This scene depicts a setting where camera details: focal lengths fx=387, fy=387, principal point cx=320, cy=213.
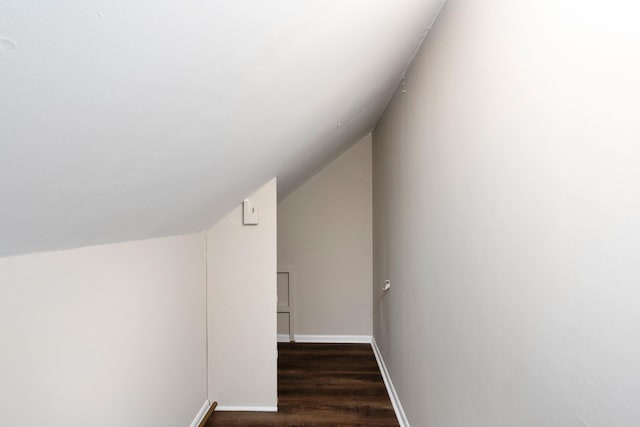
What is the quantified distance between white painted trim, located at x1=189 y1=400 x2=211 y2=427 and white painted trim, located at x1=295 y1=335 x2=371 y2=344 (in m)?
1.59

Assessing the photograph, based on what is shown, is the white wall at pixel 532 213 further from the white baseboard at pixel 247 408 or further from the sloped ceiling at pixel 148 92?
the white baseboard at pixel 247 408

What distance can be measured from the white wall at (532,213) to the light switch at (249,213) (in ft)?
3.64

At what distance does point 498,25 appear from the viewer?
1063 mm

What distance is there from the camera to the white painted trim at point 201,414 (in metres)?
2.24

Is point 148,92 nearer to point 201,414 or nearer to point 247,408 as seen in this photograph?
point 201,414

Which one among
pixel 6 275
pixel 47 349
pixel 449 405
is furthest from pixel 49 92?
pixel 449 405

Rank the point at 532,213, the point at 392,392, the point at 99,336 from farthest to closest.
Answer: the point at 392,392 < the point at 99,336 < the point at 532,213

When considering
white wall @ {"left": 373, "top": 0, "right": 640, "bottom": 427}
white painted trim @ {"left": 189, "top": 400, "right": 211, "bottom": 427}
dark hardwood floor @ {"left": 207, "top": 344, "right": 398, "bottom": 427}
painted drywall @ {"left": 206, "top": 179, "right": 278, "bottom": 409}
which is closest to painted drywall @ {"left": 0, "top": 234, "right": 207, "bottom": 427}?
white painted trim @ {"left": 189, "top": 400, "right": 211, "bottom": 427}

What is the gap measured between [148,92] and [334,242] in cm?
335

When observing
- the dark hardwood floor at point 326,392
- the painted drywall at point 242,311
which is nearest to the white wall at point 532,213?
the dark hardwood floor at point 326,392

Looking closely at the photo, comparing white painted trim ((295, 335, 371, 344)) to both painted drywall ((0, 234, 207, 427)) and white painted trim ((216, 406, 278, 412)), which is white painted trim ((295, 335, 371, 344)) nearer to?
white painted trim ((216, 406, 278, 412))

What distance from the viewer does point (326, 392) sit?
2.79 meters

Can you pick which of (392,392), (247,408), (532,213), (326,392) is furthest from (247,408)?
(532,213)

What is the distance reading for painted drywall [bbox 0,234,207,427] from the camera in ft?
3.09
